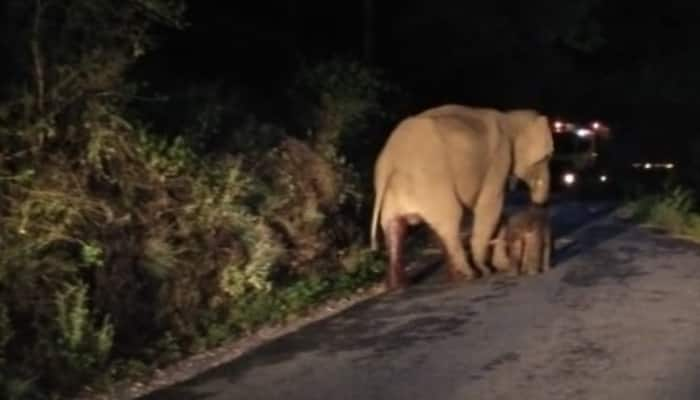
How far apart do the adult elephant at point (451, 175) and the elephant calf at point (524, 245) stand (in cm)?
15

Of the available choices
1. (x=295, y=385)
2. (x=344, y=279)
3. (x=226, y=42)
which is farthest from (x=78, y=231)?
(x=226, y=42)

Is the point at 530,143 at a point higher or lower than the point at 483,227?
higher

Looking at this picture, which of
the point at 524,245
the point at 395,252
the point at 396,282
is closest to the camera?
the point at 396,282

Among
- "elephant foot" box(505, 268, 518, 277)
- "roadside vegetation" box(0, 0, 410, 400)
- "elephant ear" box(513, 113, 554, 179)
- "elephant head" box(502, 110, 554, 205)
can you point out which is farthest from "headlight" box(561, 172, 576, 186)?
"roadside vegetation" box(0, 0, 410, 400)

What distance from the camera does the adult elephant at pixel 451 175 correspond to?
16.2 m

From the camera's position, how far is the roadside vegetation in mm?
11320

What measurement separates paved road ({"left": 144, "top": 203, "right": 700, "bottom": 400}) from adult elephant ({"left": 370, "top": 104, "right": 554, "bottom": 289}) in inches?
23.8

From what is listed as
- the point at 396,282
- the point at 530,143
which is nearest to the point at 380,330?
the point at 396,282

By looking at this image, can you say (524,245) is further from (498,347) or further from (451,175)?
(498,347)

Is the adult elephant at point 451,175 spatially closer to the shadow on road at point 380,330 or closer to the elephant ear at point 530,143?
the elephant ear at point 530,143

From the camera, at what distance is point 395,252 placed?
16031 millimetres

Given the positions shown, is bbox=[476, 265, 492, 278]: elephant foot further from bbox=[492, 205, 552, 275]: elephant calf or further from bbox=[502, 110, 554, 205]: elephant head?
bbox=[502, 110, 554, 205]: elephant head

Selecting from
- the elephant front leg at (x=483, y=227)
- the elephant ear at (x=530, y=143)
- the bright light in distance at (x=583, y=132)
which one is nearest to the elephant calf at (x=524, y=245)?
the elephant front leg at (x=483, y=227)

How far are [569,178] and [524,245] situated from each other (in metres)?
18.9
